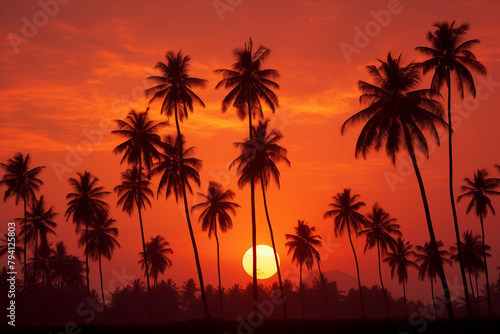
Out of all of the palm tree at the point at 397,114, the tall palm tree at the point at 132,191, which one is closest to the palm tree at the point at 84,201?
the tall palm tree at the point at 132,191

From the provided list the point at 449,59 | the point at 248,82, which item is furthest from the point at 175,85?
the point at 449,59

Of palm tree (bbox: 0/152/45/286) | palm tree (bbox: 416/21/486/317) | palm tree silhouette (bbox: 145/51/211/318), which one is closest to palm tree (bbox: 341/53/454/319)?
palm tree (bbox: 416/21/486/317)

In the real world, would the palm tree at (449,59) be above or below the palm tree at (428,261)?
above

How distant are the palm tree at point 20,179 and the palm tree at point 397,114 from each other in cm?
4214

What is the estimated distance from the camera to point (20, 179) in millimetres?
59781

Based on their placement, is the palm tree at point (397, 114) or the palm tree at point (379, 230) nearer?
the palm tree at point (397, 114)

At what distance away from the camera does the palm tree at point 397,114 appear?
112 feet

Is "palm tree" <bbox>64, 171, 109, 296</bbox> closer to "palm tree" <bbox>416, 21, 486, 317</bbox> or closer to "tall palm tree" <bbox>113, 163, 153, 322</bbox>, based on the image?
"tall palm tree" <bbox>113, 163, 153, 322</bbox>

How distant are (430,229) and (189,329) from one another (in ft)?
61.0

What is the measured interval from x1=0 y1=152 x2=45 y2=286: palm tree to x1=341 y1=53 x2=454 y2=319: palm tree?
42139 millimetres

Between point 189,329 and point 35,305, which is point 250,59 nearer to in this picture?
point 189,329

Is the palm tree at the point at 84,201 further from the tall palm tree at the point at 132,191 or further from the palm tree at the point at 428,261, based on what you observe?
the palm tree at the point at 428,261

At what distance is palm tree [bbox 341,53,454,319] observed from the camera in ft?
112

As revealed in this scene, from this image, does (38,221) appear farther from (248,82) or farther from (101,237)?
(248,82)
